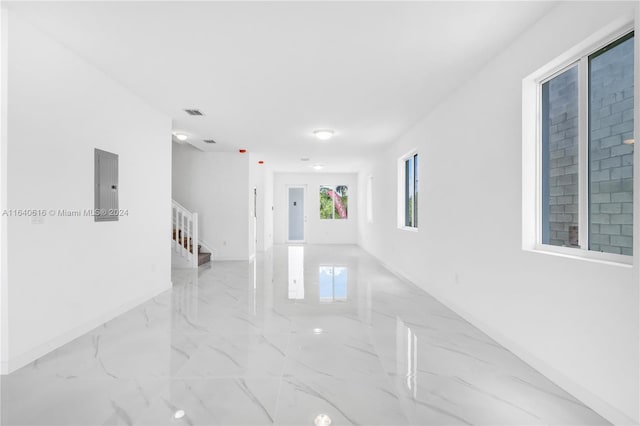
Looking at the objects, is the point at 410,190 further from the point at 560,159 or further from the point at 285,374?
the point at 285,374

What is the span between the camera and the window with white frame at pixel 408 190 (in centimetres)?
629

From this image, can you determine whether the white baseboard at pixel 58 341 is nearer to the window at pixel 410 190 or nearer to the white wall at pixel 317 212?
the window at pixel 410 190

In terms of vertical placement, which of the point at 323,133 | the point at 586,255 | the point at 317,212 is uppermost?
the point at 323,133

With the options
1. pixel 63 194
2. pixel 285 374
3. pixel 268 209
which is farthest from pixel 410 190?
pixel 268 209

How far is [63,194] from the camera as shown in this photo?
3.16m

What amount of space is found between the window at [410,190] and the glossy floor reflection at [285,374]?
7.37 ft

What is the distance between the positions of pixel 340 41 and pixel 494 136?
1.66 metres

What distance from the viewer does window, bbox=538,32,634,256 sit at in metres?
2.08

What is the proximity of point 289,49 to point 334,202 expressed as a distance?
9911 mm

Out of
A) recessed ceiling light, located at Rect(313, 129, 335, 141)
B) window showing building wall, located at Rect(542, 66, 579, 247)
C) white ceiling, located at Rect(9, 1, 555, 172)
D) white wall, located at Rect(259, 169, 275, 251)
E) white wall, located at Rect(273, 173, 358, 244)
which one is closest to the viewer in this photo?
window showing building wall, located at Rect(542, 66, 579, 247)

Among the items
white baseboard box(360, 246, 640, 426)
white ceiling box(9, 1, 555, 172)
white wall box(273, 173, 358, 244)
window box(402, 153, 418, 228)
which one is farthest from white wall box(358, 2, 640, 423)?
white wall box(273, 173, 358, 244)

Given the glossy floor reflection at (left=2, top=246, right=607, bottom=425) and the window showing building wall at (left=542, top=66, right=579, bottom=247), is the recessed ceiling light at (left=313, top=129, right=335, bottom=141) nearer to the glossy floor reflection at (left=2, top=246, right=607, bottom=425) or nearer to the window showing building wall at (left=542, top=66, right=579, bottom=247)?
the glossy floor reflection at (left=2, top=246, right=607, bottom=425)

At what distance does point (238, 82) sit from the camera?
3984 mm

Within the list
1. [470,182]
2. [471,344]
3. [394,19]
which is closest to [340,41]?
[394,19]
